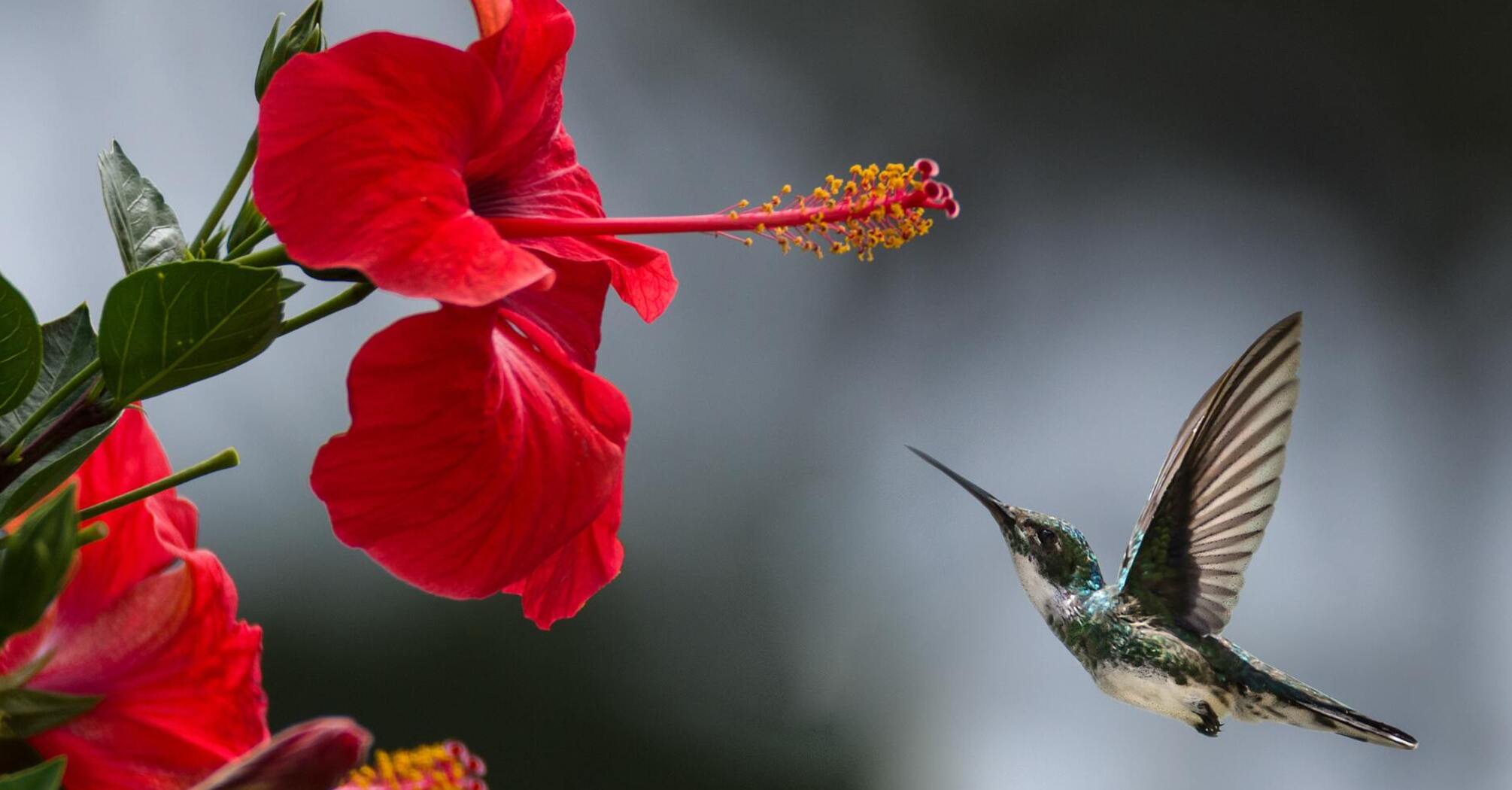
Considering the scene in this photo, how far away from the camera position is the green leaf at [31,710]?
445 millimetres

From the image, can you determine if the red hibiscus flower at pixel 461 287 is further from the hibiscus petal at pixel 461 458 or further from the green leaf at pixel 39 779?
the green leaf at pixel 39 779

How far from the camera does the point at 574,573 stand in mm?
588

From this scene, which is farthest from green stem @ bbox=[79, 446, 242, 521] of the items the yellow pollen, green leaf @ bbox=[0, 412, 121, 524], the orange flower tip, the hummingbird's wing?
the hummingbird's wing

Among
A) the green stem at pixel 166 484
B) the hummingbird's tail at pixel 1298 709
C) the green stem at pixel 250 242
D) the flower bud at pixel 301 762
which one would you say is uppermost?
the hummingbird's tail at pixel 1298 709

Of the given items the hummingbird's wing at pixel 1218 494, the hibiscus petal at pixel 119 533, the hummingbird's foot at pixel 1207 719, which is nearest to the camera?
the hibiscus petal at pixel 119 533

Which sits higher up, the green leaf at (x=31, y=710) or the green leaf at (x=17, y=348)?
the green leaf at (x=17, y=348)

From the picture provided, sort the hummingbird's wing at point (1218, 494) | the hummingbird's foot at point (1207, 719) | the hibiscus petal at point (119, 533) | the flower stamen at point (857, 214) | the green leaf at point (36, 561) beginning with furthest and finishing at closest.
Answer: the hummingbird's foot at point (1207, 719), the hummingbird's wing at point (1218, 494), the flower stamen at point (857, 214), the hibiscus petal at point (119, 533), the green leaf at point (36, 561)

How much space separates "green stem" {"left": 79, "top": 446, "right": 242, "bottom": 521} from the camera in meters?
0.43

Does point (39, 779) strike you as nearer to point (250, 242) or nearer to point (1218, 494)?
point (250, 242)

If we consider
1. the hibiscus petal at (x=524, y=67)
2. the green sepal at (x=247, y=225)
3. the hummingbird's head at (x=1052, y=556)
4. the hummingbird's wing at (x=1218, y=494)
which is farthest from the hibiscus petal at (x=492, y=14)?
the hummingbird's head at (x=1052, y=556)

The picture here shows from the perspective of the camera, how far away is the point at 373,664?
4602 millimetres

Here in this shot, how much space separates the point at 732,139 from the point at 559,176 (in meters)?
4.91

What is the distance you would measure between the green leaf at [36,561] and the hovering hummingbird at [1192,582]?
1065 millimetres

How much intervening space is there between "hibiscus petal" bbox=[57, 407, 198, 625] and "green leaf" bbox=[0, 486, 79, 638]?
92 millimetres
